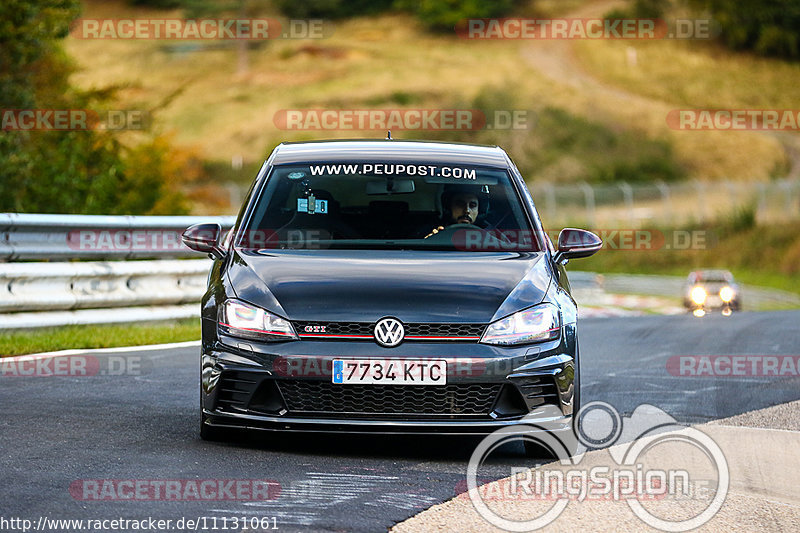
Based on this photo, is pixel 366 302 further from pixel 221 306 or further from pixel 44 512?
pixel 44 512

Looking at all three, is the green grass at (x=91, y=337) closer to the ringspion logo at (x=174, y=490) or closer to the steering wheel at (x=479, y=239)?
the steering wheel at (x=479, y=239)

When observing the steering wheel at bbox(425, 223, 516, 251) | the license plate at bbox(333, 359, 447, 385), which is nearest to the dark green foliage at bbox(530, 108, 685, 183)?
the steering wheel at bbox(425, 223, 516, 251)

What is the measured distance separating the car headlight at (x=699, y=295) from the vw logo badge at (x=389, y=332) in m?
28.0

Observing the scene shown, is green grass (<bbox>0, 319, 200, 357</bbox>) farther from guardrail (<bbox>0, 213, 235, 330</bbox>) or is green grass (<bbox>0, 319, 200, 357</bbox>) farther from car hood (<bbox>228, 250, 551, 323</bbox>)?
car hood (<bbox>228, 250, 551, 323</bbox>)

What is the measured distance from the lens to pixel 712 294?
35.3 metres

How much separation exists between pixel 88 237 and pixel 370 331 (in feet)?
23.1

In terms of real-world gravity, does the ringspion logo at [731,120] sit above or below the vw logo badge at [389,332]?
above

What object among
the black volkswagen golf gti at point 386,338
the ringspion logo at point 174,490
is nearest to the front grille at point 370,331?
the black volkswagen golf gti at point 386,338

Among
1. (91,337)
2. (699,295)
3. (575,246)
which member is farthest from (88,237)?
(699,295)

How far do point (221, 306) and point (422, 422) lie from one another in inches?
46.6

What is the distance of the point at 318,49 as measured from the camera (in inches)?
4050

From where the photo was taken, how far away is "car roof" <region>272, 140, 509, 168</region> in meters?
8.34

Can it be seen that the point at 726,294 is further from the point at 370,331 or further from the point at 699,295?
the point at 370,331

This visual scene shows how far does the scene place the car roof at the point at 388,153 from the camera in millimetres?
8336
